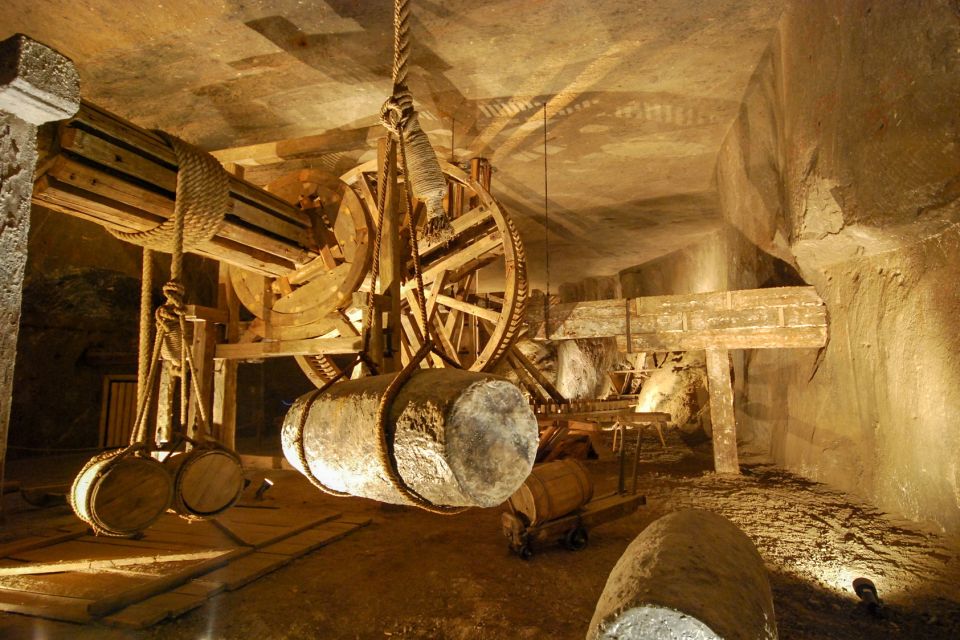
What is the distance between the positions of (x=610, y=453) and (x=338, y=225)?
5436 millimetres

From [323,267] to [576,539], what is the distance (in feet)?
10.7

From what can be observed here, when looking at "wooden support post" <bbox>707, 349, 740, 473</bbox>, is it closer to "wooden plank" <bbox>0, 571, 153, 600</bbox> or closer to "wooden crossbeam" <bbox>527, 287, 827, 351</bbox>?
"wooden crossbeam" <bbox>527, 287, 827, 351</bbox>

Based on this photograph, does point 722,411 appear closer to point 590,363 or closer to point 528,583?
point 528,583

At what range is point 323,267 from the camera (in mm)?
4941

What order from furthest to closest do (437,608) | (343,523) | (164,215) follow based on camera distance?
(343,523)
(164,215)
(437,608)

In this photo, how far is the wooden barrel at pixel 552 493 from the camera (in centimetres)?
377

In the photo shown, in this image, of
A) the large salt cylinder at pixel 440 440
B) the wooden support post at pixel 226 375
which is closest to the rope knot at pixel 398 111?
the large salt cylinder at pixel 440 440

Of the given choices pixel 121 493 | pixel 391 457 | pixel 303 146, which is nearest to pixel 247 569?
pixel 121 493

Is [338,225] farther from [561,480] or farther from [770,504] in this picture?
[770,504]

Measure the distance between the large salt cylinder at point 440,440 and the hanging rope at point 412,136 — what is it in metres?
1.18

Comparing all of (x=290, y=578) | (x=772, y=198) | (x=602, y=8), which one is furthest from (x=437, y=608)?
(x=772, y=198)

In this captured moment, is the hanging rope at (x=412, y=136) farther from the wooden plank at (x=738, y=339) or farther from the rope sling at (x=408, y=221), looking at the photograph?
the wooden plank at (x=738, y=339)

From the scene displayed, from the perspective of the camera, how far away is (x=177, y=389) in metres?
6.12

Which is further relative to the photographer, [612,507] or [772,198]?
[772,198]
